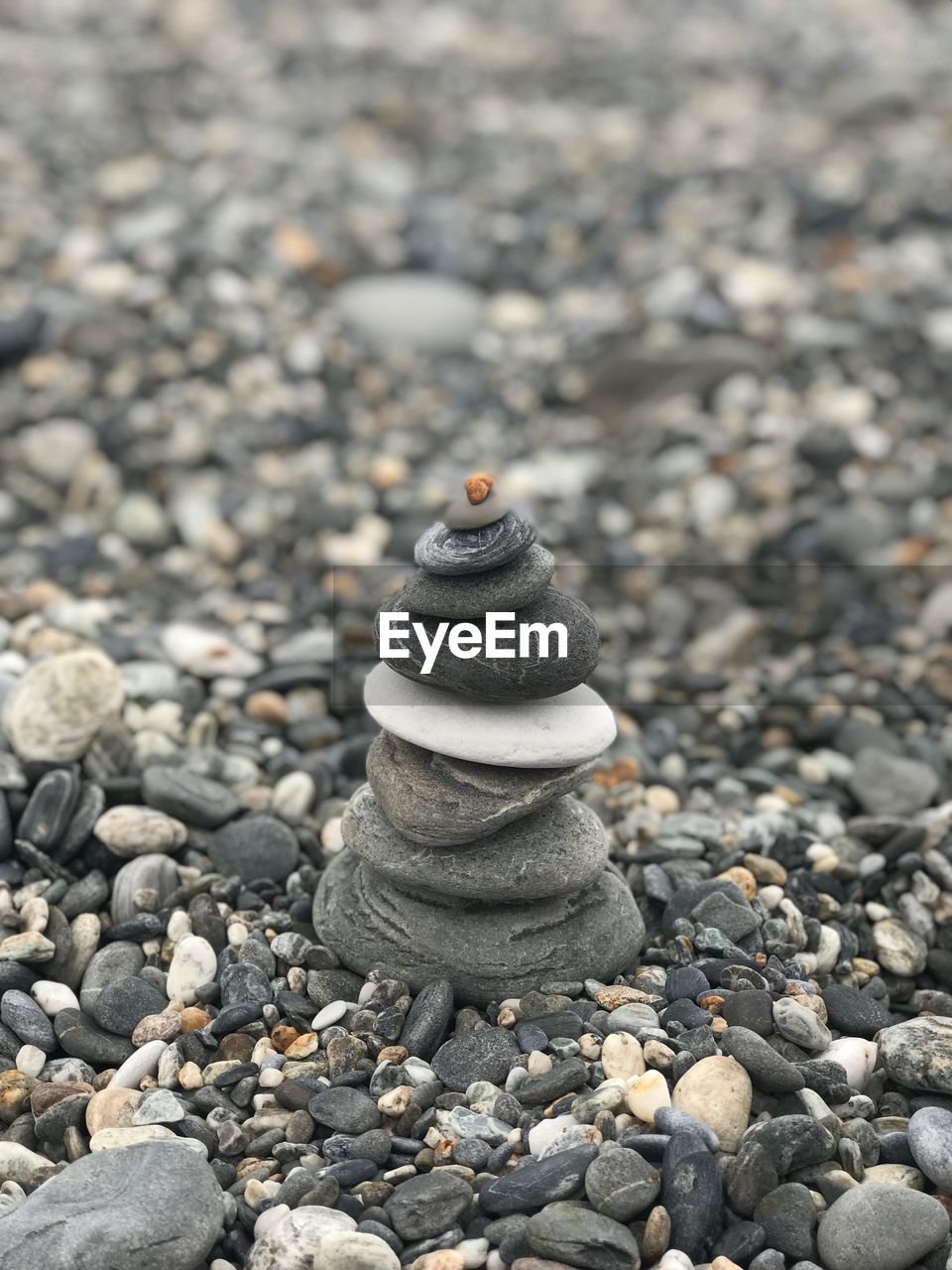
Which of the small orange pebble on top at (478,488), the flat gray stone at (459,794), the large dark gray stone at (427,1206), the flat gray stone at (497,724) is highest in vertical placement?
the small orange pebble on top at (478,488)

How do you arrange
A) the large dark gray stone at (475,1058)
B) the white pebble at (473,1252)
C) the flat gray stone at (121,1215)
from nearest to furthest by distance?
the flat gray stone at (121,1215) < the white pebble at (473,1252) < the large dark gray stone at (475,1058)

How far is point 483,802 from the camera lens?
4.25 meters

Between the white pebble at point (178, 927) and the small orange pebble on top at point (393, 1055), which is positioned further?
the white pebble at point (178, 927)

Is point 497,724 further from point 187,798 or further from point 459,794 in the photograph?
point 187,798

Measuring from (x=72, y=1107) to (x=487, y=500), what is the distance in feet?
7.40

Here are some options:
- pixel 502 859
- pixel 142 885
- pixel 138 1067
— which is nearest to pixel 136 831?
pixel 142 885

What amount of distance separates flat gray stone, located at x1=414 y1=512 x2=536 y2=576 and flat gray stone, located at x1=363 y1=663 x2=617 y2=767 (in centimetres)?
50

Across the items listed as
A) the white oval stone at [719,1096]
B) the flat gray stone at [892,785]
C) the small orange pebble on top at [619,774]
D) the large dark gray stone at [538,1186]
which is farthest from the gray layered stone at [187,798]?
the flat gray stone at [892,785]

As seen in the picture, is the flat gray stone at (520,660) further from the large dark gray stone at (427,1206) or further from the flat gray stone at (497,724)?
the large dark gray stone at (427,1206)

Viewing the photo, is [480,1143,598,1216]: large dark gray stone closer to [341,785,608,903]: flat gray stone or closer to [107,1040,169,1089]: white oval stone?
[341,785,608,903]: flat gray stone

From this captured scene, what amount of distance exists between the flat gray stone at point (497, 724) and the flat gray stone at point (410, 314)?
655 centimetres

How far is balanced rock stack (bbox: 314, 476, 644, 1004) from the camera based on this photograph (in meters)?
4.15

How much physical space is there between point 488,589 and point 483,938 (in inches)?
47.5

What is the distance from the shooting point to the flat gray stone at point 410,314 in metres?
10.5
